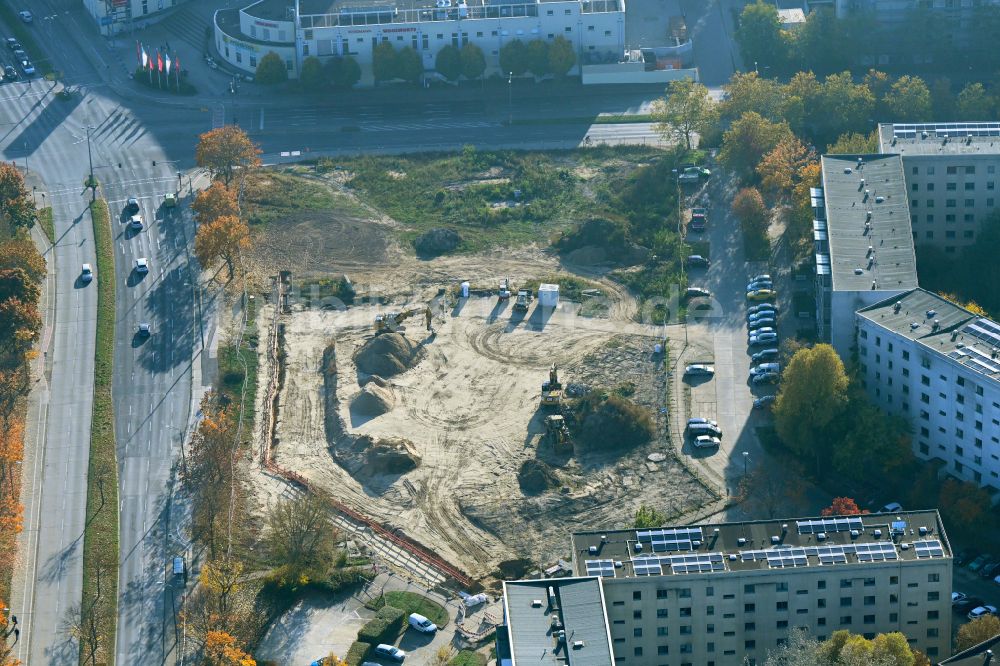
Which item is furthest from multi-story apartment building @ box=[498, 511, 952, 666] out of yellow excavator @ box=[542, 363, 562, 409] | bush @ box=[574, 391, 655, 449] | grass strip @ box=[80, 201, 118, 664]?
grass strip @ box=[80, 201, 118, 664]

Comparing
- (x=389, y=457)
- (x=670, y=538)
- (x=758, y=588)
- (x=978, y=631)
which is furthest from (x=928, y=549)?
(x=389, y=457)

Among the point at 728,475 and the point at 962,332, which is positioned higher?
the point at 962,332

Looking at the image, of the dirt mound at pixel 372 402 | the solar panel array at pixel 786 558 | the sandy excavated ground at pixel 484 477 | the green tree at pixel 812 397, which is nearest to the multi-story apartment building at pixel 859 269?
the green tree at pixel 812 397

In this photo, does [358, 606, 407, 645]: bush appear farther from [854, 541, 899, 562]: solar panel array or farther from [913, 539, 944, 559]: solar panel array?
[913, 539, 944, 559]: solar panel array

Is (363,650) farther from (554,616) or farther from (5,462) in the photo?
(5,462)

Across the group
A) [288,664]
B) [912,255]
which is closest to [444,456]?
[288,664]

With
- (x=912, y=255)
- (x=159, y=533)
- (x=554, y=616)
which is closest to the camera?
(x=554, y=616)

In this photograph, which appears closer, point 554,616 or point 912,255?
point 554,616
